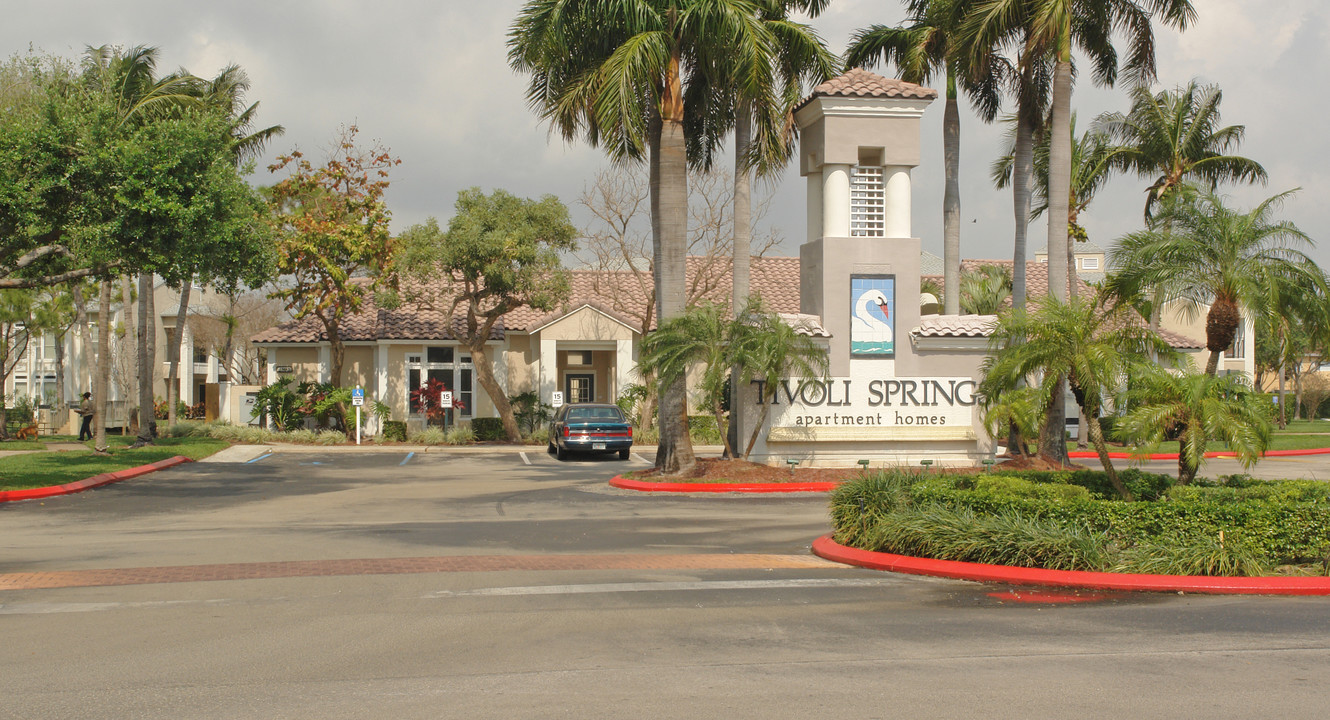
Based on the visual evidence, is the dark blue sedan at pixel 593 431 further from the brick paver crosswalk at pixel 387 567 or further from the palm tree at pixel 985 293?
the brick paver crosswalk at pixel 387 567

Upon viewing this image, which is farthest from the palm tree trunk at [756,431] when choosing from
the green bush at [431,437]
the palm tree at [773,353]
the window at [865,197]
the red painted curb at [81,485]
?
the green bush at [431,437]

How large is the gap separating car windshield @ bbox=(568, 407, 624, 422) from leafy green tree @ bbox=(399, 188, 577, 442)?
15.8ft

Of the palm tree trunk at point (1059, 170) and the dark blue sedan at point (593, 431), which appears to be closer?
the palm tree trunk at point (1059, 170)

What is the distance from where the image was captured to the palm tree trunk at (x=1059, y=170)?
2134cm

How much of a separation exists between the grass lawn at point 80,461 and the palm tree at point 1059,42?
19471 millimetres

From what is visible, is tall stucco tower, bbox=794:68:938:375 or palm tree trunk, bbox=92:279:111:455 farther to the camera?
palm tree trunk, bbox=92:279:111:455

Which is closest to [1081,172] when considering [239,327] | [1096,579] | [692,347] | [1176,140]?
[1176,140]

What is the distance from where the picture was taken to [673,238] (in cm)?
2084

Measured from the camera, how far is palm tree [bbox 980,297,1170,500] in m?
11.3

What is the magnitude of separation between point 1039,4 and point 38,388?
5422 centimetres

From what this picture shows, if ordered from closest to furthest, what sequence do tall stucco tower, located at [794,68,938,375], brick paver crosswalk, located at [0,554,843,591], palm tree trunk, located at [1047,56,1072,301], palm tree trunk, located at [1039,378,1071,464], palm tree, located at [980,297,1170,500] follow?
brick paver crosswalk, located at [0,554,843,591], palm tree, located at [980,297,1170,500], palm tree trunk, located at [1047,56,1072,301], palm tree trunk, located at [1039,378,1071,464], tall stucco tower, located at [794,68,938,375]

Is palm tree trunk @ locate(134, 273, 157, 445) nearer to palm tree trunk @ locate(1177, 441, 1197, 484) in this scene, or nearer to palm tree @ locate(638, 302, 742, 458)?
palm tree @ locate(638, 302, 742, 458)

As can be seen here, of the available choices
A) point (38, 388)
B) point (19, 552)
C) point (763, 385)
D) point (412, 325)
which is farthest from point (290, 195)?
point (38, 388)

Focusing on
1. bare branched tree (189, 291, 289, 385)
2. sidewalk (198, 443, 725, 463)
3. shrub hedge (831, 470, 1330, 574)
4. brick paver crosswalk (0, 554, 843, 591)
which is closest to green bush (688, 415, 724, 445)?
sidewalk (198, 443, 725, 463)
